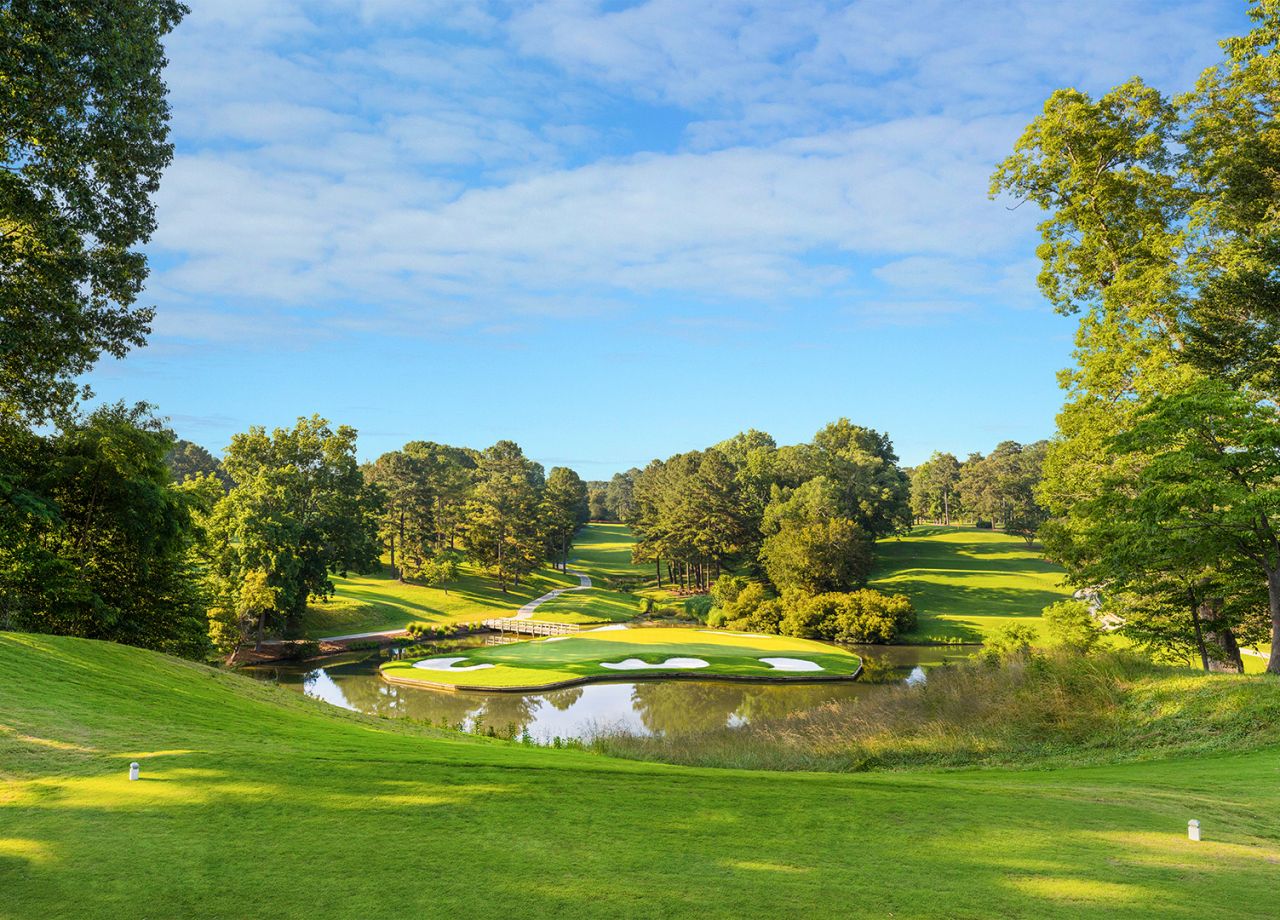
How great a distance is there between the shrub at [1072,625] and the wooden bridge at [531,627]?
33.2m

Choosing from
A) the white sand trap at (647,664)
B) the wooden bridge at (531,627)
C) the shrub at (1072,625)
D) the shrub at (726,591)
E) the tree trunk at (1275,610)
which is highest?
the tree trunk at (1275,610)

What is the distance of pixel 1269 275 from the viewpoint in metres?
18.0

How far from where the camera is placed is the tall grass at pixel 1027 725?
13.3 metres

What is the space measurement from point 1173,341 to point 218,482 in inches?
1816

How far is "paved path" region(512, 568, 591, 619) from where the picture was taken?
5947 centimetres

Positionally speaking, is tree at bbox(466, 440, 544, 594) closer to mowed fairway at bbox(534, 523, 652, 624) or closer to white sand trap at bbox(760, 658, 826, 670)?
mowed fairway at bbox(534, 523, 652, 624)

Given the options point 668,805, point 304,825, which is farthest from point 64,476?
point 668,805

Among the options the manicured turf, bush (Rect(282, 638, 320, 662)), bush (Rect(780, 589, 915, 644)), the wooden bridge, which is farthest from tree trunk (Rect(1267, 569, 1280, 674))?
bush (Rect(282, 638, 320, 662))

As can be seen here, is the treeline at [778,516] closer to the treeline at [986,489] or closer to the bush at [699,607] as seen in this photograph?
the bush at [699,607]

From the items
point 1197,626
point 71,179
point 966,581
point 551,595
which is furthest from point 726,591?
point 71,179

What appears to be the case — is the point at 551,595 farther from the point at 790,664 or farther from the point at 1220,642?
the point at 1220,642

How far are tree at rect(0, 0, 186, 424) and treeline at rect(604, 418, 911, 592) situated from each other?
1822 inches

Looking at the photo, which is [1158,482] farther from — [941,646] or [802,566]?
[802,566]

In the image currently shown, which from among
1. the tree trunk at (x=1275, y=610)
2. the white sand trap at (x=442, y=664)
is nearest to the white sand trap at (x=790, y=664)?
the white sand trap at (x=442, y=664)
